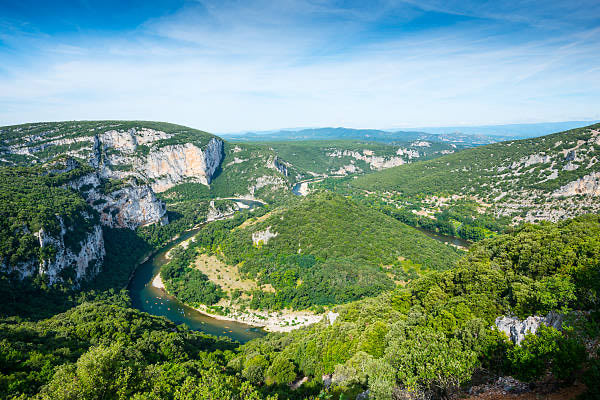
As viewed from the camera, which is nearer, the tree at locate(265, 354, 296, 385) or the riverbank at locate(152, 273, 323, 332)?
the tree at locate(265, 354, 296, 385)

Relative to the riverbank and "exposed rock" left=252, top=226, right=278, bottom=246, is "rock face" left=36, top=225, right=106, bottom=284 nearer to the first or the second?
the riverbank

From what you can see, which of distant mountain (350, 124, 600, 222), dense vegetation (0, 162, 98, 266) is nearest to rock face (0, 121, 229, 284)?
dense vegetation (0, 162, 98, 266)

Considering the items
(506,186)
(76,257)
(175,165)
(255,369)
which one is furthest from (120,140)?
(506,186)

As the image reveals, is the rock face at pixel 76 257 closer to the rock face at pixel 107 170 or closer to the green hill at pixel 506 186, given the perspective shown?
the rock face at pixel 107 170

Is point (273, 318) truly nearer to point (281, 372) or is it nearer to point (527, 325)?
point (281, 372)

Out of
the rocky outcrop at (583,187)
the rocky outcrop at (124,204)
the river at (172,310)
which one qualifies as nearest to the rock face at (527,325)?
the river at (172,310)
